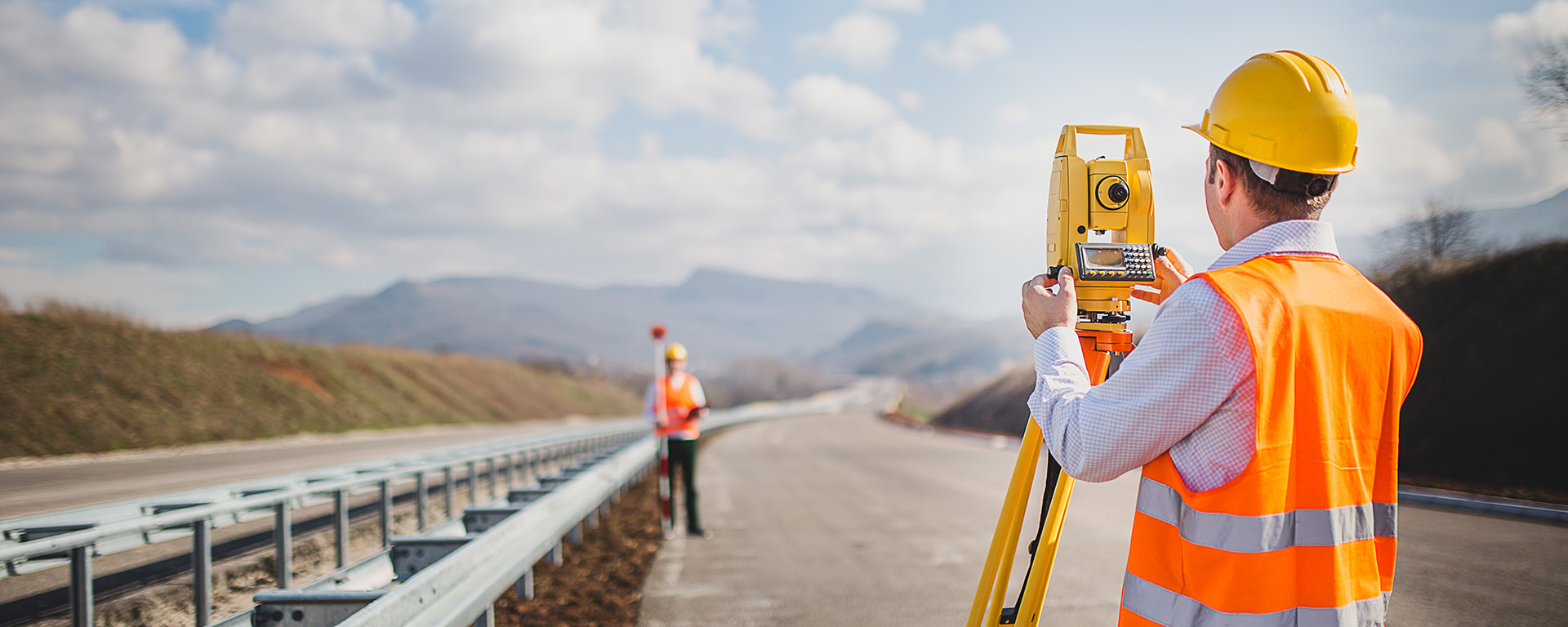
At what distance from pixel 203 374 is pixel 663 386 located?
29.6 meters

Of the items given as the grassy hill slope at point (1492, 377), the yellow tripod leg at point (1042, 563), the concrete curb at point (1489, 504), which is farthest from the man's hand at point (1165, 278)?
the grassy hill slope at point (1492, 377)

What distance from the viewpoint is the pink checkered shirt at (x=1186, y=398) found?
1671mm

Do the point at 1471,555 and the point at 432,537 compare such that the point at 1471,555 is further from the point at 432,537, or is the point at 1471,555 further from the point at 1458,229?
the point at 1458,229

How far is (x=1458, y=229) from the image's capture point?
1869 centimetres

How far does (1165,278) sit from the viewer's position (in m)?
2.47

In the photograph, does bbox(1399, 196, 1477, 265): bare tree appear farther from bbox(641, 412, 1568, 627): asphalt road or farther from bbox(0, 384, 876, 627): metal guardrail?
bbox(0, 384, 876, 627): metal guardrail

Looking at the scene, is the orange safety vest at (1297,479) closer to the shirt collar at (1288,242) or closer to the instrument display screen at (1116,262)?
the shirt collar at (1288,242)

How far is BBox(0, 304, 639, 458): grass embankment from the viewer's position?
21641mm

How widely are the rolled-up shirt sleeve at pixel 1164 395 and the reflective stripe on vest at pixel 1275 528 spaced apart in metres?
0.11

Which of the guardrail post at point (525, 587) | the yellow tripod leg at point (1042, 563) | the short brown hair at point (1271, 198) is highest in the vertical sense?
the short brown hair at point (1271, 198)

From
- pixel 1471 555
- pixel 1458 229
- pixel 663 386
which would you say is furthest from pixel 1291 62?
pixel 1458 229

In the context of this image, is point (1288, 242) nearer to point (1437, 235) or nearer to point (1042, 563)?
point (1042, 563)

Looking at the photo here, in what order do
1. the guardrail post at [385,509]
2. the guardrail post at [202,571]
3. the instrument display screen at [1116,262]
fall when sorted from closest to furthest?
the instrument display screen at [1116,262], the guardrail post at [202,571], the guardrail post at [385,509]

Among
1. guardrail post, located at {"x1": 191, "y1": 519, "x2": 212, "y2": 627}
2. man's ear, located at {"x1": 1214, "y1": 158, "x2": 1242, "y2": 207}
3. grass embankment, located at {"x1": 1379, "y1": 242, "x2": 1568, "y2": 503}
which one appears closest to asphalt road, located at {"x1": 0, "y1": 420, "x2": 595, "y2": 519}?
guardrail post, located at {"x1": 191, "y1": 519, "x2": 212, "y2": 627}
